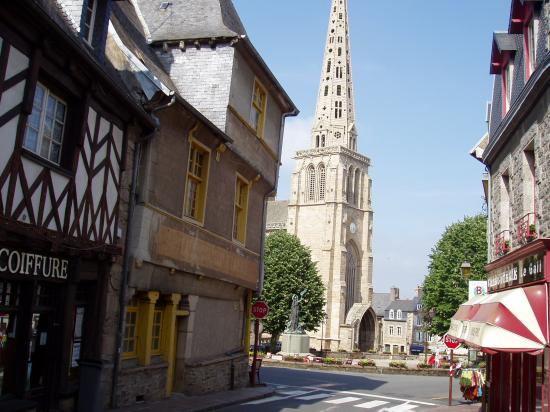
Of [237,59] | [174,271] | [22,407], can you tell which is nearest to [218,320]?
[174,271]

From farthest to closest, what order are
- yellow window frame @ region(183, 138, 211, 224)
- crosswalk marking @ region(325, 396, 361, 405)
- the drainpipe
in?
crosswalk marking @ region(325, 396, 361, 405) < yellow window frame @ region(183, 138, 211, 224) < the drainpipe

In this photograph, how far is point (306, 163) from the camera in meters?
90.7

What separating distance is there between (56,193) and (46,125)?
100 cm

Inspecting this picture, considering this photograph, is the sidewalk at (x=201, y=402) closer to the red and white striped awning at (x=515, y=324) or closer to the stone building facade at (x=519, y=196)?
the stone building facade at (x=519, y=196)

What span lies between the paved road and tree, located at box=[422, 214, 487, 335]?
707 inches

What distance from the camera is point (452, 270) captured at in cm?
4459

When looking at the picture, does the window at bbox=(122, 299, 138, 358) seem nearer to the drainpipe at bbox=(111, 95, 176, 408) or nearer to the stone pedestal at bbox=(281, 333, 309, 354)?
the drainpipe at bbox=(111, 95, 176, 408)

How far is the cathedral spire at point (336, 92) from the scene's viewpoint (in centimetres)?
9238

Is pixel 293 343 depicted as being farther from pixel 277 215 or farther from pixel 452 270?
pixel 277 215

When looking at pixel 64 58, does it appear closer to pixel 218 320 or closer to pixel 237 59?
pixel 237 59

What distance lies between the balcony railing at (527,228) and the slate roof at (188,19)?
27.1 ft

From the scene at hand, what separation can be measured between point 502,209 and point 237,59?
7.35 metres

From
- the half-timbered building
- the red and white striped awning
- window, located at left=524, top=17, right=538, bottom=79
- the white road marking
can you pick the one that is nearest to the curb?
the white road marking

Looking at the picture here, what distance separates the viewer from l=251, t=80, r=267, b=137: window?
1795cm
